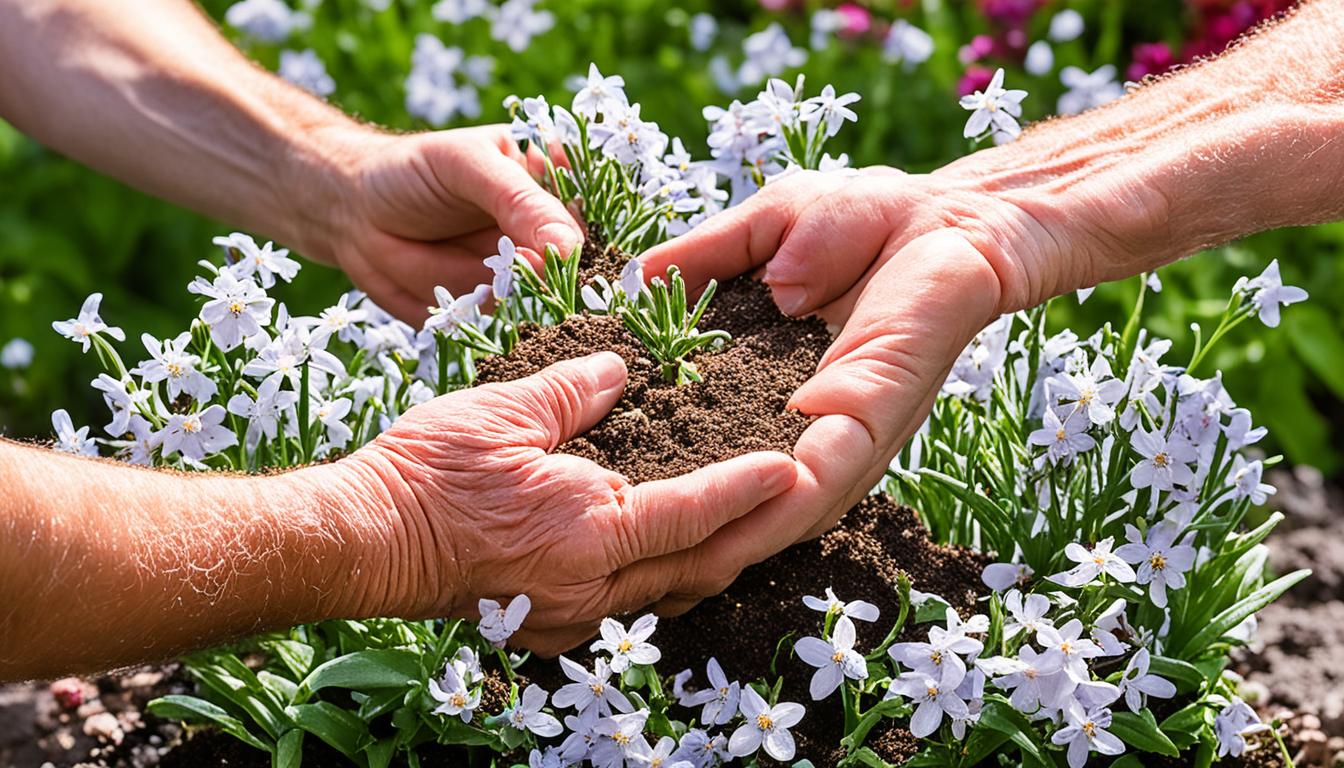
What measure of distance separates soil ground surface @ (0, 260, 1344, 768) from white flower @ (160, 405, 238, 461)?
0.40 meters

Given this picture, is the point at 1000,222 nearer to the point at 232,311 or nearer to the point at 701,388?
the point at 701,388

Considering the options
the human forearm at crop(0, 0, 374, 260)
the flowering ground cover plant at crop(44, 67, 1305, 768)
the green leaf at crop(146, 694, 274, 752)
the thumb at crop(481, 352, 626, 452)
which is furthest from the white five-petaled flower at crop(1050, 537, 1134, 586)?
the human forearm at crop(0, 0, 374, 260)

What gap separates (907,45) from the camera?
4.78 metres

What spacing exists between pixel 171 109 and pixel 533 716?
1.74m

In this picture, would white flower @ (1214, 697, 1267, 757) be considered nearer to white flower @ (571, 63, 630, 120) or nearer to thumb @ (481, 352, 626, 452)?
thumb @ (481, 352, 626, 452)

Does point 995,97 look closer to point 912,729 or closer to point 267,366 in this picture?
point 912,729

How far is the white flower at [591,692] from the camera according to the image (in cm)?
186

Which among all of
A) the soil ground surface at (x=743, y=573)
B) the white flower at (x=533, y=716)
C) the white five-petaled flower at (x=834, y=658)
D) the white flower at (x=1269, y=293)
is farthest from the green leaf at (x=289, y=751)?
the white flower at (x=1269, y=293)

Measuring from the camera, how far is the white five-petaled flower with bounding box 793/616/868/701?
72.1 inches

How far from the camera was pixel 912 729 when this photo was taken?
183 cm

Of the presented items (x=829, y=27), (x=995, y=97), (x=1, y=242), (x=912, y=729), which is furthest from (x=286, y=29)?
(x=912, y=729)

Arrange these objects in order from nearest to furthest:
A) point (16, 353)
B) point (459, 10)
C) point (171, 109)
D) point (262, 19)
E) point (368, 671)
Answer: point (368, 671), point (171, 109), point (16, 353), point (262, 19), point (459, 10)

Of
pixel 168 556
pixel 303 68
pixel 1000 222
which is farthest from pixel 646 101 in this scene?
pixel 168 556

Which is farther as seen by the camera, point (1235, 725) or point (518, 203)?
point (518, 203)
